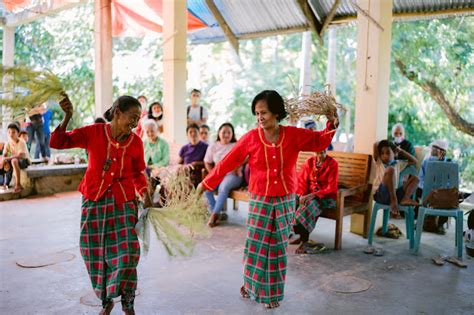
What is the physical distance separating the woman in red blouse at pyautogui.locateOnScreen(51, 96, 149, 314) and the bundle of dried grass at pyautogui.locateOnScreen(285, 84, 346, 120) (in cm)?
128

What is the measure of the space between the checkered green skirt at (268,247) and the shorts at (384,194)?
2386 millimetres

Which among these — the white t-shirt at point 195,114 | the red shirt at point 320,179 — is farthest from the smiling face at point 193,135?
the white t-shirt at point 195,114

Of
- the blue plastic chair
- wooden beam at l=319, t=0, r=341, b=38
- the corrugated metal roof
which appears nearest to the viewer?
the blue plastic chair

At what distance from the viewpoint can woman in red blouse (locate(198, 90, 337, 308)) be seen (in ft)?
12.3

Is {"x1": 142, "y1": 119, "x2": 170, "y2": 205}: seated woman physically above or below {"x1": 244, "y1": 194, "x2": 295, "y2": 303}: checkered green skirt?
above

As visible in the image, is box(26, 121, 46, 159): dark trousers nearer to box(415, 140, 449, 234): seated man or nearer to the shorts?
the shorts

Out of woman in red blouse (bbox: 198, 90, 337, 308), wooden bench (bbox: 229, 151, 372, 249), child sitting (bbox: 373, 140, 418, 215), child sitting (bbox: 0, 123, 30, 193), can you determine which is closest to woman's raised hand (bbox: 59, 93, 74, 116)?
woman in red blouse (bbox: 198, 90, 337, 308)

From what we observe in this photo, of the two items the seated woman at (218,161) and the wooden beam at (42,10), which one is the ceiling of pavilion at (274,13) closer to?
the wooden beam at (42,10)

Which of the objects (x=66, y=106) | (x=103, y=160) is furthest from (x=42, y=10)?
(x=103, y=160)

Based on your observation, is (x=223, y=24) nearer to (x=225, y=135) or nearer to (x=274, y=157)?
(x=225, y=135)

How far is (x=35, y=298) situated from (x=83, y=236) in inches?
39.8

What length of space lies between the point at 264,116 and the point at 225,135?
10.6 ft

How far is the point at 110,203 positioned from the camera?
3.49 meters

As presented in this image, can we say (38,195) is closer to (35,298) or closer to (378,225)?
(35,298)
